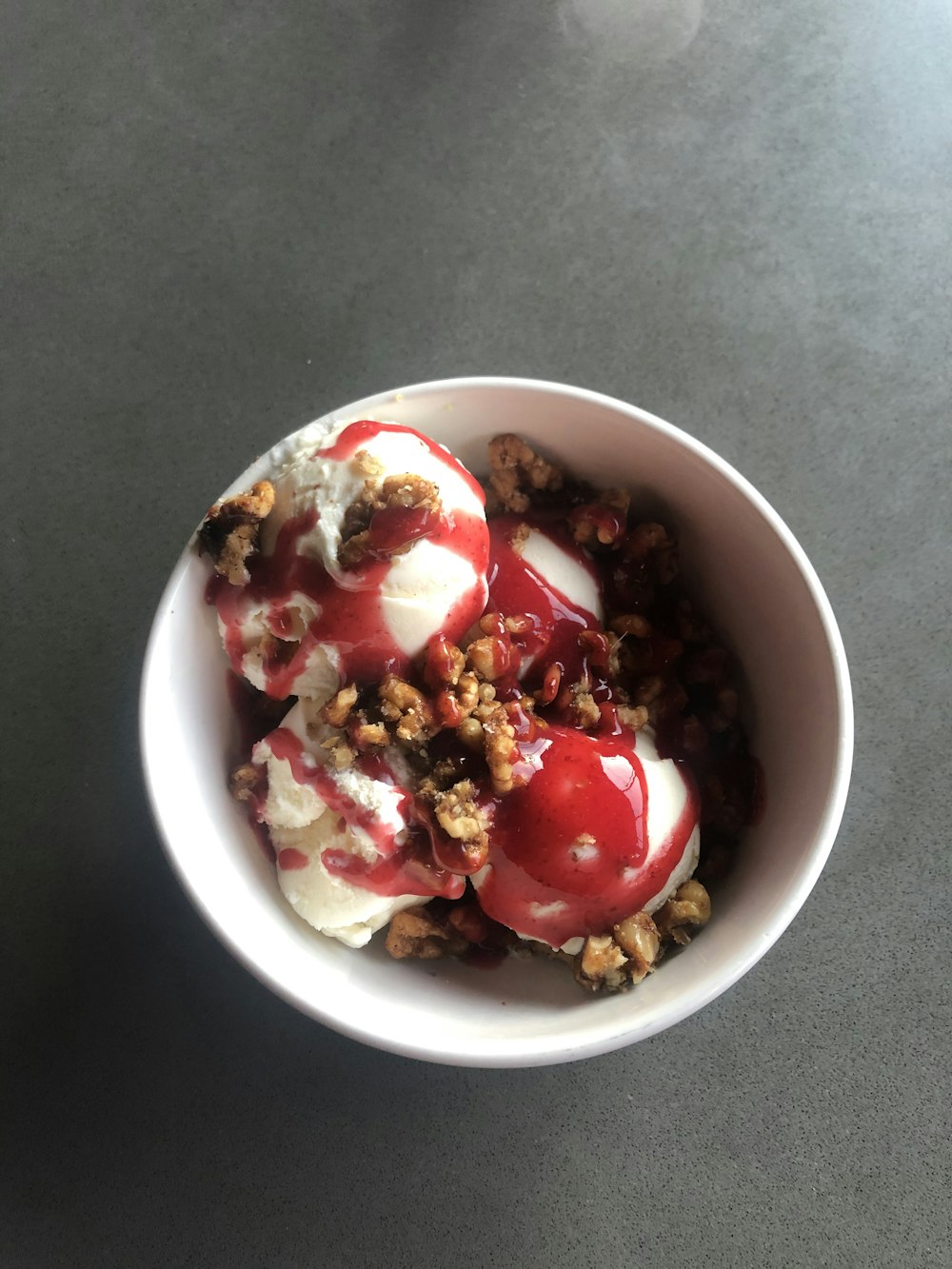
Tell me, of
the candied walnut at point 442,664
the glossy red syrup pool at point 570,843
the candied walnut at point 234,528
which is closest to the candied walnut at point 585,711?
the glossy red syrup pool at point 570,843

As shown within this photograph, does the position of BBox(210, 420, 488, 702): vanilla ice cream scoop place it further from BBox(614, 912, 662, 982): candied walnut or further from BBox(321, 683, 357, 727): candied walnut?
BBox(614, 912, 662, 982): candied walnut

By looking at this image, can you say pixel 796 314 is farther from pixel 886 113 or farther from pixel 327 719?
pixel 327 719

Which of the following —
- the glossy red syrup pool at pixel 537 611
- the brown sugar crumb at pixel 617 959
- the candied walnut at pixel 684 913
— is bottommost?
the brown sugar crumb at pixel 617 959

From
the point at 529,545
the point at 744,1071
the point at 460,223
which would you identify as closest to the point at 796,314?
the point at 460,223

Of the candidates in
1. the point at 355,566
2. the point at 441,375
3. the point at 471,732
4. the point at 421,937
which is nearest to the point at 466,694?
the point at 471,732

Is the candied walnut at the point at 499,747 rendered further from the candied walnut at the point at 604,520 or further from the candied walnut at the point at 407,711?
the candied walnut at the point at 604,520
